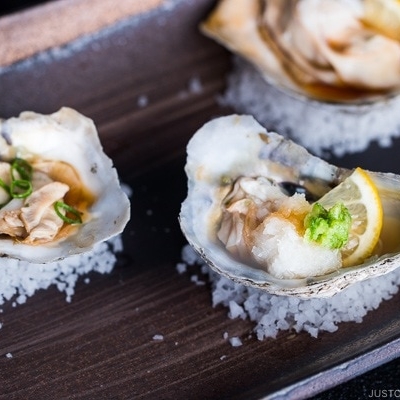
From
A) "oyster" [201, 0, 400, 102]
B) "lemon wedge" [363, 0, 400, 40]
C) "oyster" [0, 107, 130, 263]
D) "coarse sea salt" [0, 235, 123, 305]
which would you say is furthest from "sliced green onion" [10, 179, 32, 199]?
"lemon wedge" [363, 0, 400, 40]

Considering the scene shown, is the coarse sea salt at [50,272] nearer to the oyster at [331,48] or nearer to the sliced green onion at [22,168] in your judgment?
the sliced green onion at [22,168]

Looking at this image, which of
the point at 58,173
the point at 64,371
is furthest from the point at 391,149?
Result: the point at 64,371

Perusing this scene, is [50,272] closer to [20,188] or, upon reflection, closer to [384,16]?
[20,188]

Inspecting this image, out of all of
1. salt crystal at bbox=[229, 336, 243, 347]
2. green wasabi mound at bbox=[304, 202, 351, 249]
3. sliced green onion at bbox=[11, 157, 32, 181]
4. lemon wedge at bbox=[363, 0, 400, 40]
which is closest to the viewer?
green wasabi mound at bbox=[304, 202, 351, 249]

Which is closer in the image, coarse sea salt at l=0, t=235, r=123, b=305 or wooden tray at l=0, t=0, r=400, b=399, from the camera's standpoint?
wooden tray at l=0, t=0, r=400, b=399

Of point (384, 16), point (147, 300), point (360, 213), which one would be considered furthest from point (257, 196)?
point (384, 16)

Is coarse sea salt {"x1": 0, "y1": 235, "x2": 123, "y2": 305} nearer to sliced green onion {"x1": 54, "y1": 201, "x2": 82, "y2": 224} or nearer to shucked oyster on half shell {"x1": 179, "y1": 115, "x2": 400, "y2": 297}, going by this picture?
sliced green onion {"x1": 54, "y1": 201, "x2": 82, "y2": 224}
